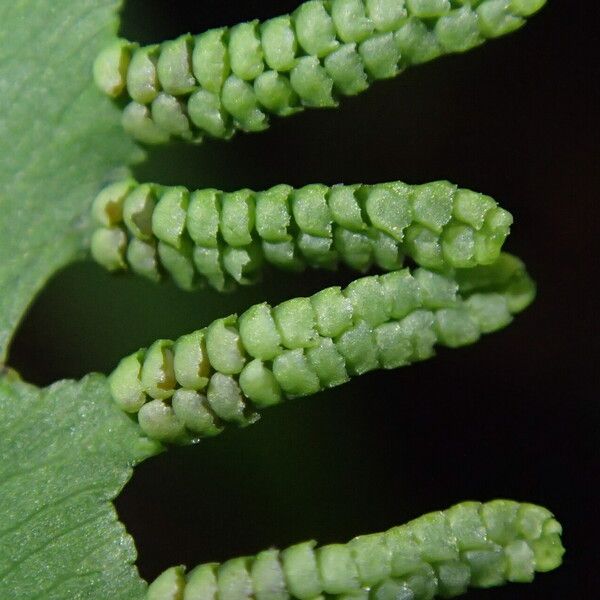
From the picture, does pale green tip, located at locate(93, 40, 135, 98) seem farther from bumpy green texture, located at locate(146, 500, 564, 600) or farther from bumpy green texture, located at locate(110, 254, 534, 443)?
bumpy green texture, located at locate(146, 500, 564, 600)

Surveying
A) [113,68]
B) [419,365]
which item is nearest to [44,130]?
[113,68]

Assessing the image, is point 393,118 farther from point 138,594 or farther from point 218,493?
point 138,594

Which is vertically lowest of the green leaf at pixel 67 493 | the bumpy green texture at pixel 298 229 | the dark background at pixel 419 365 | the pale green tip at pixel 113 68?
the dark background at pixel 419 365

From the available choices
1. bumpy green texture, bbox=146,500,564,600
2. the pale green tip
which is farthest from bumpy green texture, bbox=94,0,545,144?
bumpy green texture, bbox=146,500,564,600

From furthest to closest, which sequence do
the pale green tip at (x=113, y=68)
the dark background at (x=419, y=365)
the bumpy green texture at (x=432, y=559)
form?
1. the dark background at (x=419, y=365)
2. the pale green tip at (x=113, y=68)
3. the bumpy green texture at (x=432, y=559)

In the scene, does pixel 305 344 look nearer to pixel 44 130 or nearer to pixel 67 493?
pixel 67 493

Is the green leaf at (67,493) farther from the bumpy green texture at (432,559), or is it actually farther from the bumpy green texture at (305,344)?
the bumpy green texture at (432,559)

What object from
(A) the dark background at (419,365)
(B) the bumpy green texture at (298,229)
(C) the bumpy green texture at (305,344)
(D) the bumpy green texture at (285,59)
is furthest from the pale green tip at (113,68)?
(A) the dark background at (419,365)

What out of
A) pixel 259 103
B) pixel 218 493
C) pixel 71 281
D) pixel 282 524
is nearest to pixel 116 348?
pixel 71 281
